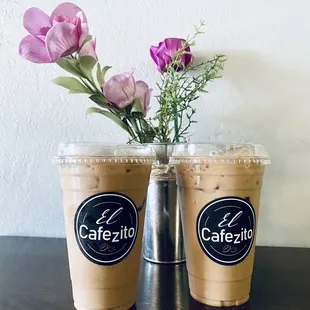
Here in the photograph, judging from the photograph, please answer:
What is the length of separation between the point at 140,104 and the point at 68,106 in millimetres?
260

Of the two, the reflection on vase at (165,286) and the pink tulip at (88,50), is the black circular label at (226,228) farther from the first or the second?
the pink tulip at (88,50)

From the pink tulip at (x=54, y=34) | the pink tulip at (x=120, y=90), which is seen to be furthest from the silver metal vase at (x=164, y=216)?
the pink tulip at (x=54, y=34)

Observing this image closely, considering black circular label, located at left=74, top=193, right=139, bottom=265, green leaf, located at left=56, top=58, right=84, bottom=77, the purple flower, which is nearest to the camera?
black circular label, located at left=74, top=193, right=139, bottom=265

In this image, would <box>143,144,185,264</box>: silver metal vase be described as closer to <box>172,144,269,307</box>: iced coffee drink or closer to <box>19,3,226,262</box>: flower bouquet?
<box>19,3,226,262</box>: flower bouquet

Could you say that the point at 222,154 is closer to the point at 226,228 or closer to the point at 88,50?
the point at 226,228

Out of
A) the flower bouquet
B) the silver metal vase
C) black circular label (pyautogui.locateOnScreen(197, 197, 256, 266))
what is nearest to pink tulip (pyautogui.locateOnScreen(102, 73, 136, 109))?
the flower bouquet

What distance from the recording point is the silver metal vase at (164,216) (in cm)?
69

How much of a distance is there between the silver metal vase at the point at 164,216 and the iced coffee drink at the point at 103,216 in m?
0.17

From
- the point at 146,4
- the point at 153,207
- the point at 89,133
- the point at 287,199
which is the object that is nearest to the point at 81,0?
the point at 146,4

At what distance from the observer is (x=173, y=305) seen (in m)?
0.54

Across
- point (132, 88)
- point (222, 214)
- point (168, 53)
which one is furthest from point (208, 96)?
point (222, 214)

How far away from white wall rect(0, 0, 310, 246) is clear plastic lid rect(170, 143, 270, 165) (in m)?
0.30

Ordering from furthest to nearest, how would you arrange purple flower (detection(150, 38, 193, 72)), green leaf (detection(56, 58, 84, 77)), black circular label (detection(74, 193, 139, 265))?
1. purple flower (detection(150, 38, 193, 72))
2. green leaf (detection(56, 58, 84, 77))
3. black circular label (detection(74, 193, 139, 265))

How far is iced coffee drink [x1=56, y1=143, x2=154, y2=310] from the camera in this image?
49 cm
